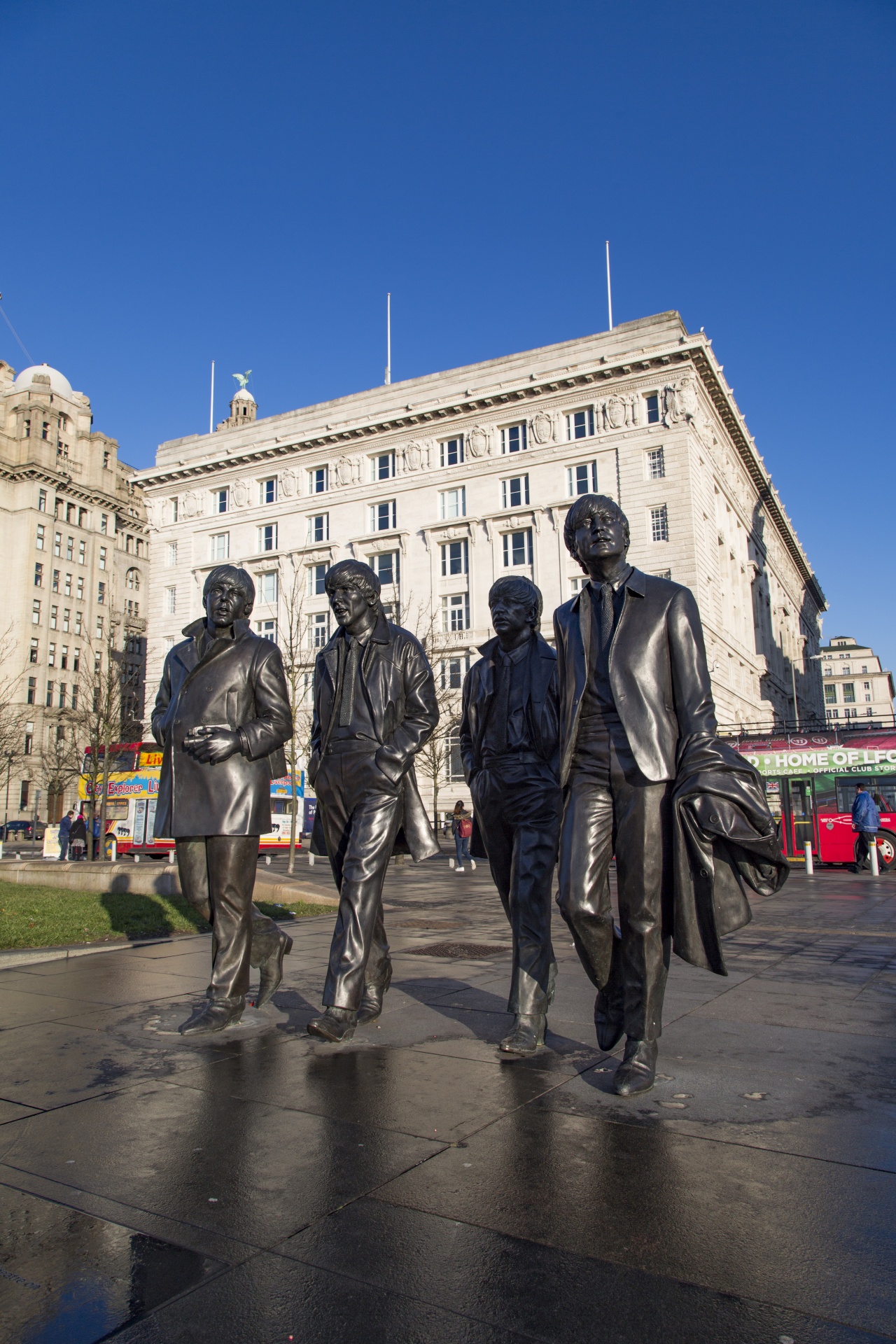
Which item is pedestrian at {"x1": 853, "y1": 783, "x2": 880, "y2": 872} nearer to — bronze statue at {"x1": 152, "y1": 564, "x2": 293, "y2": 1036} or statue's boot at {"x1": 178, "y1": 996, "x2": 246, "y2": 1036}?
bronze statue at {"x1": 152, "y1": 564, "x2": 293, "y2": 1036}

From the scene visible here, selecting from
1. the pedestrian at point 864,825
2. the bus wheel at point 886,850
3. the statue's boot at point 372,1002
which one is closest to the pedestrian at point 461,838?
the pedestrian at point 864,825

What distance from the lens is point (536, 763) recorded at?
4.59 m

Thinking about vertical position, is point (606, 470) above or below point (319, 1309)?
above

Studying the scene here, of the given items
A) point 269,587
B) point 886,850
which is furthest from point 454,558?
point 886,850

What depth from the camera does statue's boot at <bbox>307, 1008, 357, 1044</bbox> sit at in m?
4.32

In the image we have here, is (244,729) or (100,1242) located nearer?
(100,1242)

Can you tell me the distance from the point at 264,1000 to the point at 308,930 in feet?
14.2

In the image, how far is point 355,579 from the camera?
5.05 m

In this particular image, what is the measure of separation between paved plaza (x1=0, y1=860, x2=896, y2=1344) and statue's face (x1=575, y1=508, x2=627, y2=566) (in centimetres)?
225

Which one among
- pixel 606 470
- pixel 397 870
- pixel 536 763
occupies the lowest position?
pixel 397 870

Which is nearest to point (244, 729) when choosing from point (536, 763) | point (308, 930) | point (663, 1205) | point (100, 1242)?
point (536, 763)

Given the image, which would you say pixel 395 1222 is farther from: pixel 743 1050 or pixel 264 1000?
pixel 264 1000

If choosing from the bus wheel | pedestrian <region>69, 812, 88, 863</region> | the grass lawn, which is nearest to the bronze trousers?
the grass lawn

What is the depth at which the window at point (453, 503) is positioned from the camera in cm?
4866
